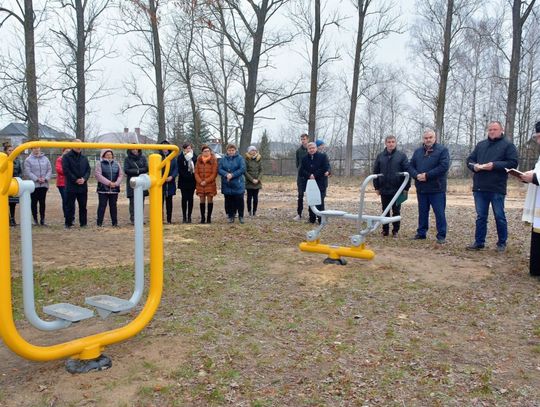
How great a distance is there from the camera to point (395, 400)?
2.99m

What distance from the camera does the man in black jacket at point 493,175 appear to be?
691cm

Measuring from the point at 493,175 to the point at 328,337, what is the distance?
4219 millimetres

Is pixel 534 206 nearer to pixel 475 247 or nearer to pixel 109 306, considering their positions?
pixel 475 247

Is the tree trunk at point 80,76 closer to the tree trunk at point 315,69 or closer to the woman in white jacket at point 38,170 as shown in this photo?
the tree trunk at point 315,69

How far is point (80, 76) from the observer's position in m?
23.3

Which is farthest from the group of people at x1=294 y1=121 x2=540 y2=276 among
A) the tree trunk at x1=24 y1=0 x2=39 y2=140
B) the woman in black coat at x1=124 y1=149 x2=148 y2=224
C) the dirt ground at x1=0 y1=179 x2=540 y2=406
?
the tree trunk at x1=24 y1=0 x2=39 y2=140

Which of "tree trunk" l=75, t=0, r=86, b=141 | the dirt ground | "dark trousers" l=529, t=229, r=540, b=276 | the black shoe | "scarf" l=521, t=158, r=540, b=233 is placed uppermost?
"tree trunk" l=75, t=0, r=86, b=141

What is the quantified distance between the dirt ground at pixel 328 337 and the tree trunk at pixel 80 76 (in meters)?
16.4

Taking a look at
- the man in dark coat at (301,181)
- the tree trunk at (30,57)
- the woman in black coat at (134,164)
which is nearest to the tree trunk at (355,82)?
the tree trunk at (30,57)

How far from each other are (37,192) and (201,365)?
24.7 ft

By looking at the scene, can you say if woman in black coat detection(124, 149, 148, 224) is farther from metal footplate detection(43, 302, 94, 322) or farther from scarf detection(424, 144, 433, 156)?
metal footplate detection(43, 302, 94, 322)

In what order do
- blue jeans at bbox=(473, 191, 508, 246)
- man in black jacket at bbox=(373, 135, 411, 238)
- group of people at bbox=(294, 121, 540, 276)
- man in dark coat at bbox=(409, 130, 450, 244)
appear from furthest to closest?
man in black jacket at bbox=(373, 135, 411, 238)
man in dark coat at bbox=(409, 130, 450, 244)
blue jeans at bbox=(473, 191, 508, 246)
group of people at bbox=(294, 121, 540, 276)

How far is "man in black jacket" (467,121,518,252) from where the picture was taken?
6914 millimetres

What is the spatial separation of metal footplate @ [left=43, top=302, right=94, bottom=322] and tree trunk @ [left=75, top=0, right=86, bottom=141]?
805 inches
